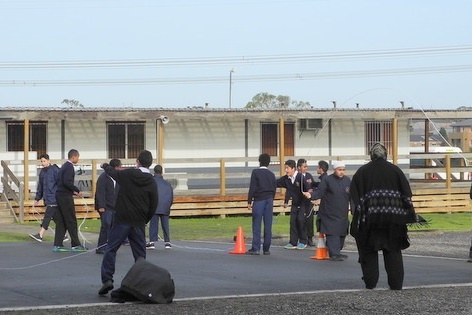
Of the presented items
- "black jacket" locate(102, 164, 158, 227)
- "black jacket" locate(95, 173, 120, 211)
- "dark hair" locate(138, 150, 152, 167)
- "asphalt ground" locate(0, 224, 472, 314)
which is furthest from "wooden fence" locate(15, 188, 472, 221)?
"black jacket" locate(102, 164, 158, 227)

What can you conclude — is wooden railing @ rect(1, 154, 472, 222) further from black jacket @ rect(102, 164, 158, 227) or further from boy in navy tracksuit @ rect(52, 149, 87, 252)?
black jacket @ rect(102, 164, 158, 227)

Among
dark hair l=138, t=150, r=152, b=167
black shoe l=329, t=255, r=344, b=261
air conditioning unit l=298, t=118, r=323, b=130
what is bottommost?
black shoe l=329, t=255, r=344, b=261

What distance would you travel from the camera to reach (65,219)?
58.0 feet

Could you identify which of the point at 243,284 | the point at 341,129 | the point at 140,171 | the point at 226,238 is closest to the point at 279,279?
the point at 243,284

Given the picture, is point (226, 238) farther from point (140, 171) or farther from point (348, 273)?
point (140, 171)

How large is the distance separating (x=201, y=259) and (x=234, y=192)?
556 inches

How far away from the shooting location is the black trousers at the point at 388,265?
38.2 ft

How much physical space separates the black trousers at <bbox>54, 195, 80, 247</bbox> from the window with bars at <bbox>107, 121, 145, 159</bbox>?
583 inches

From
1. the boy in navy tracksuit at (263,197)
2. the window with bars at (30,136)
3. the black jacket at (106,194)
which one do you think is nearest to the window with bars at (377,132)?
the window with bars at (30,136)

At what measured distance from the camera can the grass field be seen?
22.7 meters

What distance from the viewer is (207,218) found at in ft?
97.1

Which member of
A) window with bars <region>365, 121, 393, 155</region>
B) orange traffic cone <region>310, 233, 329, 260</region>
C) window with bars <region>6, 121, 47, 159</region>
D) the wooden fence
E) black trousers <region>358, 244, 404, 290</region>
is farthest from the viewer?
window with bars <region>365, 121, 393, 155</region>

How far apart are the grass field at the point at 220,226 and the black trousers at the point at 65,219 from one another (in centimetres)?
300

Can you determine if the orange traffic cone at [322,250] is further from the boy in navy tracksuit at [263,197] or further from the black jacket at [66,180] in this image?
the black jacket at [66,180]
